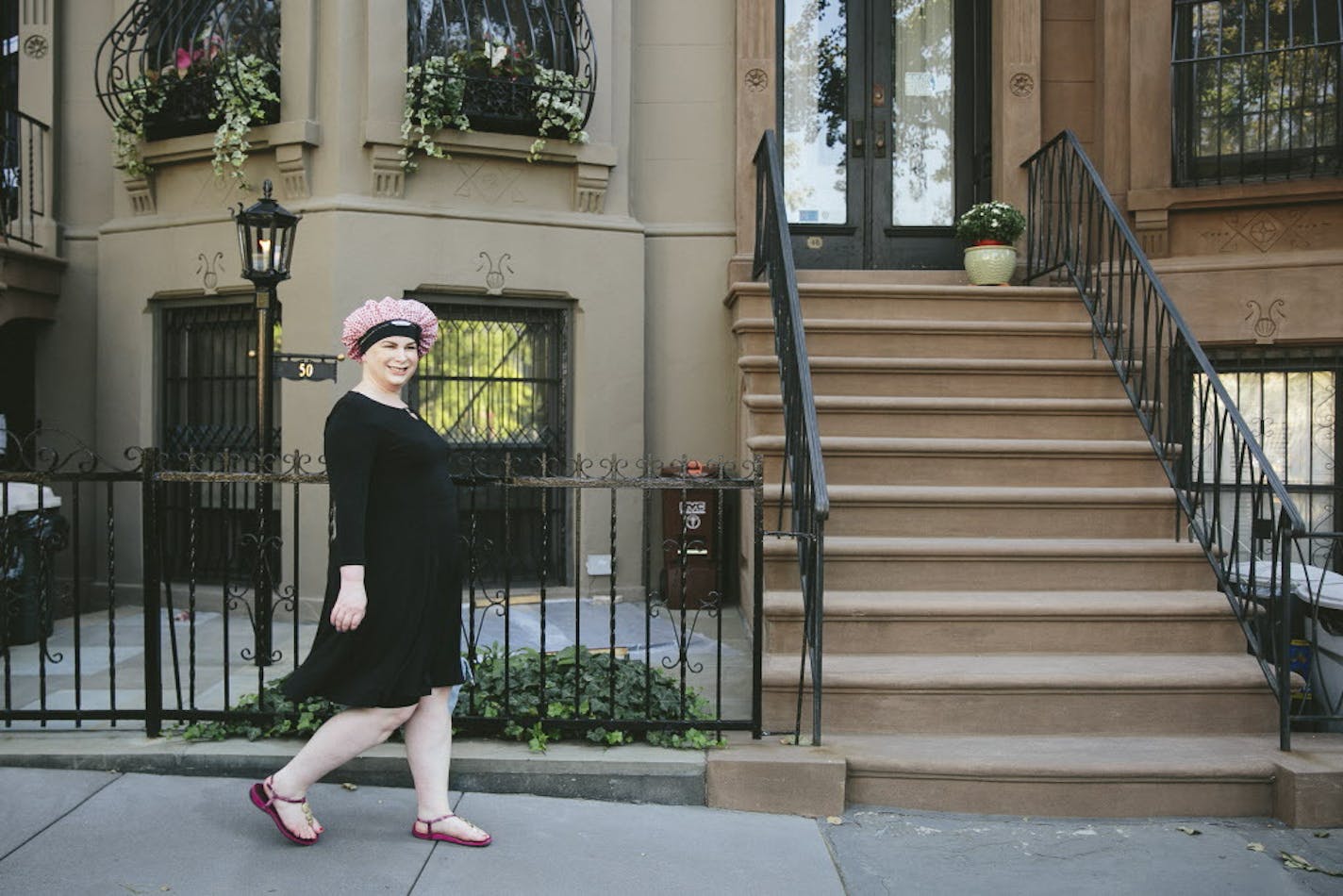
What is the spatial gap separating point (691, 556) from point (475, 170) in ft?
9.86

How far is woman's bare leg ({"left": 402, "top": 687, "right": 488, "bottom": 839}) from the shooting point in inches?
143

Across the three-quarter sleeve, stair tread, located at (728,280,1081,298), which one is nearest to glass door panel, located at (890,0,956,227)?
stair tread, located at (728,280,1081,298)

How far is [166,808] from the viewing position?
3906mm

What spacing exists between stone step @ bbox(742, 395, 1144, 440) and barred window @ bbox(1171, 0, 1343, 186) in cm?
232

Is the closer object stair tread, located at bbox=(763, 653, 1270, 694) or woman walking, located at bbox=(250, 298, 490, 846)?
woman walking, located at bbox=(250, 298, 490, 846)

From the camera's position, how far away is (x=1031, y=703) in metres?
4.52

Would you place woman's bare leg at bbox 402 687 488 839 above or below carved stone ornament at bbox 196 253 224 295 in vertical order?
below

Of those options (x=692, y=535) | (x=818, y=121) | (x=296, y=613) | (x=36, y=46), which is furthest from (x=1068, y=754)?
(x=36, y=46)

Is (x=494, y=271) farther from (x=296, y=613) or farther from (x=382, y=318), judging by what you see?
(x=382, y=318)

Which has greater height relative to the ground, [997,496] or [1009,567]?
[997,496]

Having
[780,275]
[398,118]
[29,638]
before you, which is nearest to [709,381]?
[780,275]

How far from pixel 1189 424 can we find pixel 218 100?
623cm

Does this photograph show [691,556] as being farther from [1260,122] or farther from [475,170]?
[1260,122]

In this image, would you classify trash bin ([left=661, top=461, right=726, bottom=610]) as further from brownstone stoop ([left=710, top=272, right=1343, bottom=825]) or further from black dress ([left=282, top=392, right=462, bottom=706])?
black dress ([left=282, top=392, right=462, bottom=706])
